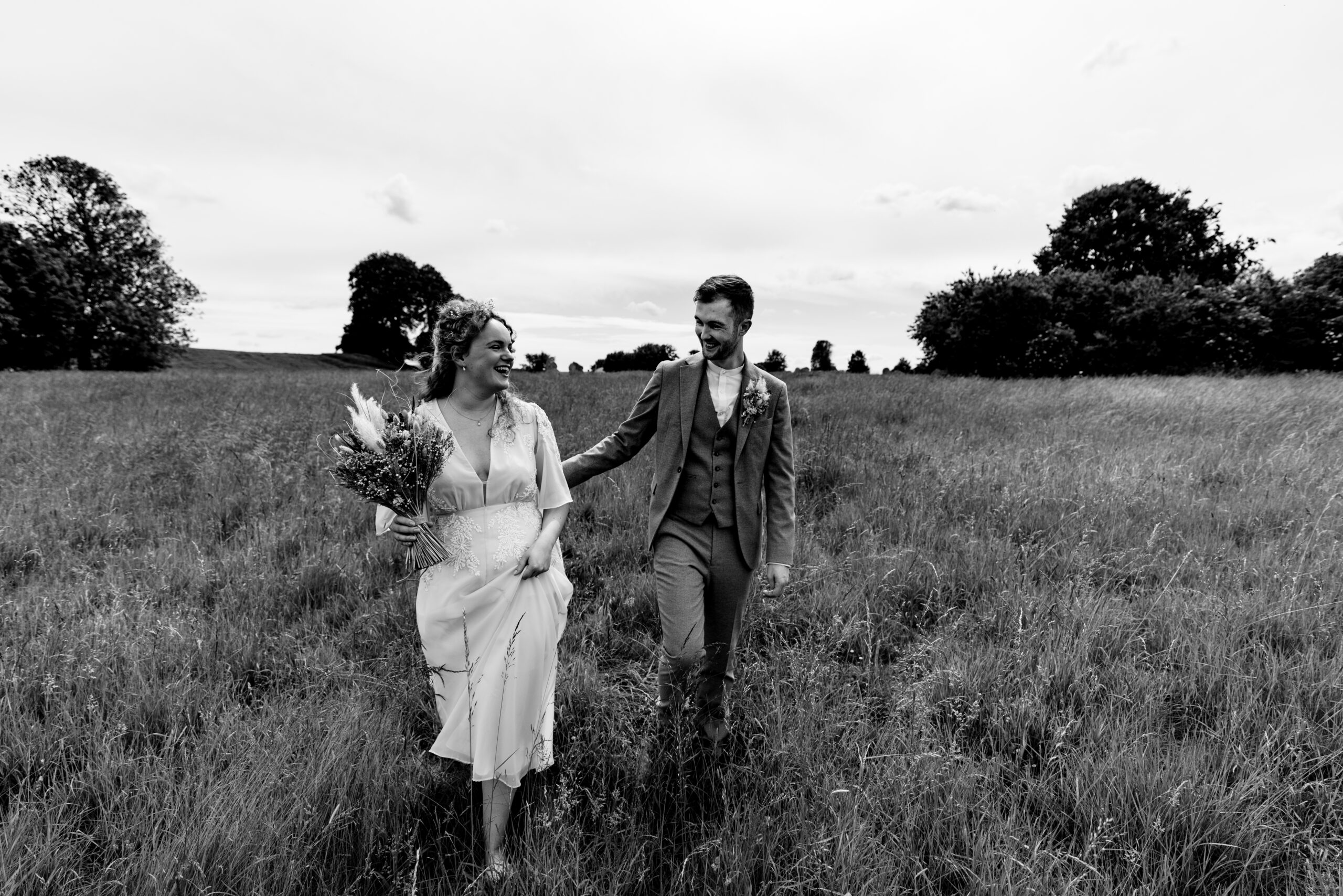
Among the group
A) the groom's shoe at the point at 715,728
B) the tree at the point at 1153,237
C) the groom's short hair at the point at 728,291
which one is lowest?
the groom's shoe at the point at 715,728

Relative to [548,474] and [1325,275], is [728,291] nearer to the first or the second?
[548,474]

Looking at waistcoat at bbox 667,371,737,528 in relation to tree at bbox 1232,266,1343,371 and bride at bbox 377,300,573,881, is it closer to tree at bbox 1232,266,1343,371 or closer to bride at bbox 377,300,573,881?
bride at bbox 377,300,573,881

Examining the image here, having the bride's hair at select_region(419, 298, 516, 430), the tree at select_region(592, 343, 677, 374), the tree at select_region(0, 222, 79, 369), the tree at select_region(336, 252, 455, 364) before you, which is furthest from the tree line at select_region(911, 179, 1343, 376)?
the tree at select_region(0, 222, 79, 369)

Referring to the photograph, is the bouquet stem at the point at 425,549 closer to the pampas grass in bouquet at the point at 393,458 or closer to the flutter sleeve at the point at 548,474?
the pampas grass in bouquet at the point at 393,458

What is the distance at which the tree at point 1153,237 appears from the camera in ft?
99.8

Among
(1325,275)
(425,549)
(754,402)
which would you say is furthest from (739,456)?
(1325,275)

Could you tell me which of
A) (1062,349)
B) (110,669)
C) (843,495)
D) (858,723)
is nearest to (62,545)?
(110,669)

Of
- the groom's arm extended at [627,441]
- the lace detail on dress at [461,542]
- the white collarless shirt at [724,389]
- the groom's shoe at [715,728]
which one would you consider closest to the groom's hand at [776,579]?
the groom's shoe at [715,728]

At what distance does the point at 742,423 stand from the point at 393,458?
1.67 m

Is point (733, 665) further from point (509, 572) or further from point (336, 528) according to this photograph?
point (336, 528)

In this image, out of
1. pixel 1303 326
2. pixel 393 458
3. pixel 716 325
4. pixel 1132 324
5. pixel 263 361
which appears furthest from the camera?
pixel 263 361

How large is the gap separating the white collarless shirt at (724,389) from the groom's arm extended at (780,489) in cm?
24

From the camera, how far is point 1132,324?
67.1 feet

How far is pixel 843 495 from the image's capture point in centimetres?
627
